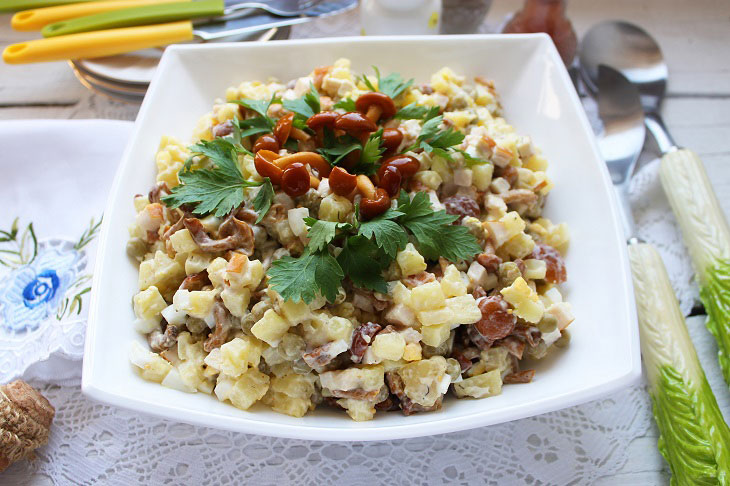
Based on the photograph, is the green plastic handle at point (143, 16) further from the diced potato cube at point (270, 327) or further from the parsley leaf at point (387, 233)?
the diced potato cube at point (270, 327)

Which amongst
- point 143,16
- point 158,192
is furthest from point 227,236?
point 143,16

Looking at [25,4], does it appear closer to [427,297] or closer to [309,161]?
[309,161]

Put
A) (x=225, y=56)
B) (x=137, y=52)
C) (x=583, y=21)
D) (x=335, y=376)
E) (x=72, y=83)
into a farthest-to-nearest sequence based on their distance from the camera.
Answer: (x=583, y=21)
(x=72, y=83)
(x=137, y=52)
(x=225, y=56)
(x=335, y=376)

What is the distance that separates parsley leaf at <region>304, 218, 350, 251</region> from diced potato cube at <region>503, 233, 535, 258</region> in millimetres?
557

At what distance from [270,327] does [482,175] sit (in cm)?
91

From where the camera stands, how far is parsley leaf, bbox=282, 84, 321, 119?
2225 millimetres

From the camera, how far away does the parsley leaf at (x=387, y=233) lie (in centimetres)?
185

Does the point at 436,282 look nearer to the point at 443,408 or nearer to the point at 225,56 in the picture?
the point at 443,408

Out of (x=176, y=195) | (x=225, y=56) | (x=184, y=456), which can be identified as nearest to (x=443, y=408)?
(x=184, y=456)

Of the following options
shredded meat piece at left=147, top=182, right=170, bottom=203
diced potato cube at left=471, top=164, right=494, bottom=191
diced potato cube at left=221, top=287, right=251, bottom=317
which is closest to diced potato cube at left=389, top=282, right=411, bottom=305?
diced potato cube at left=221, top=287, right=251, bottom=317

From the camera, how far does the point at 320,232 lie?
1.84 metres

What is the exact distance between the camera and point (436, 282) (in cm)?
182

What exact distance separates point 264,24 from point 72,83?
3.49 feet

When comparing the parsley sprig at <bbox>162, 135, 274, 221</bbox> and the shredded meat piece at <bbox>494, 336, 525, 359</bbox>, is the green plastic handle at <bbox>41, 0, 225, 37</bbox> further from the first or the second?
the shredded meat piece at <bbox>494, 336, 525, 359</bbox>
